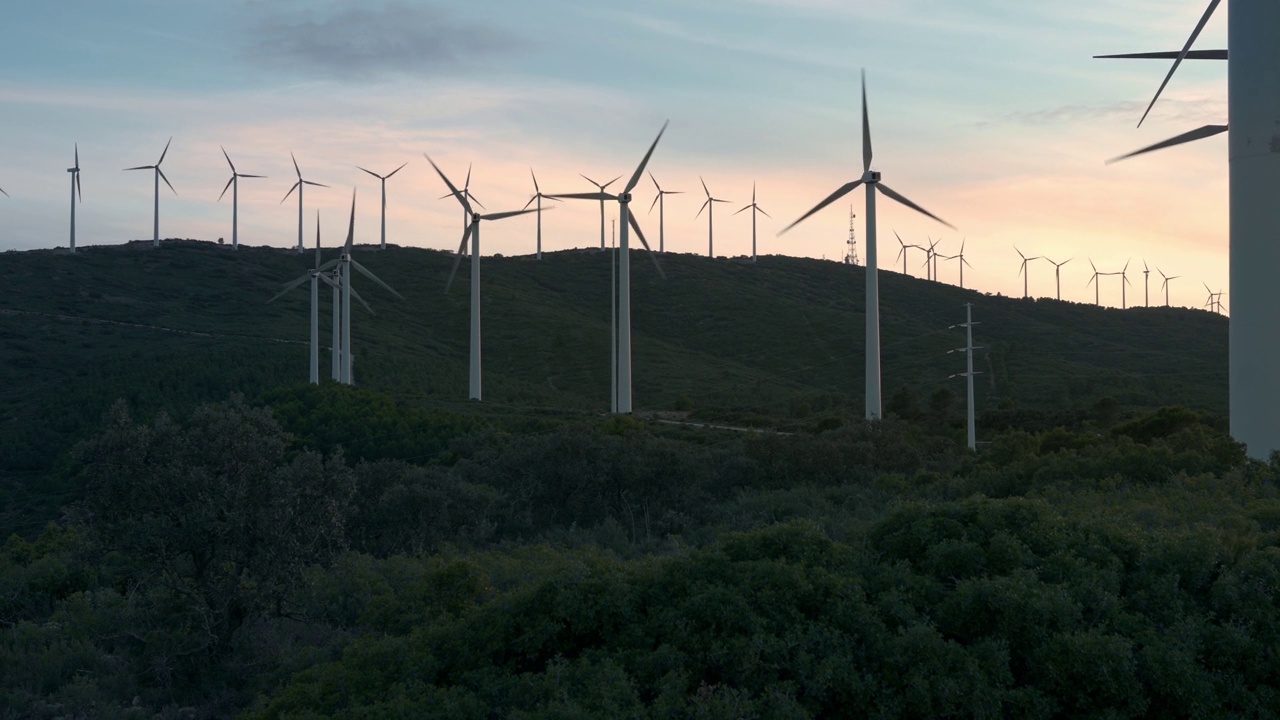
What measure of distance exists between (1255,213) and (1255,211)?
5 centimetres

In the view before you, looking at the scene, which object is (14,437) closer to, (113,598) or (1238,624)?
(113,598)

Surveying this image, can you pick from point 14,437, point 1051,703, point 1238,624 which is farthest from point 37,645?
point 14,437

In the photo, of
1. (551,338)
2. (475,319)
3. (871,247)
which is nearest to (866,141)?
(871,247)

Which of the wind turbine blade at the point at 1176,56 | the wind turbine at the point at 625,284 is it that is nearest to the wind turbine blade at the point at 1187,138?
the wind turbine blade at the point at 1176,56

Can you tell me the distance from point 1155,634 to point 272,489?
15.0 m

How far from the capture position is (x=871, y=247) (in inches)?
2068

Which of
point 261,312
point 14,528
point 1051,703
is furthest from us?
point 261,312

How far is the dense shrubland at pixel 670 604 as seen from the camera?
13.9 metres

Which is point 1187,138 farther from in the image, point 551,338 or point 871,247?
point 551,338

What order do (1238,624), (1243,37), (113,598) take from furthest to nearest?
1. (1243,37)
2. (113,598)
3. (1238,624)

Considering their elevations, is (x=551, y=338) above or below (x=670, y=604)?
above

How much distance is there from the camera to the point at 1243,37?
26672 millimetres

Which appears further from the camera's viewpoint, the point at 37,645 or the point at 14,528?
the point at 14,528

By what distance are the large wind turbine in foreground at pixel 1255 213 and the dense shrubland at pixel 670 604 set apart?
1.44m
